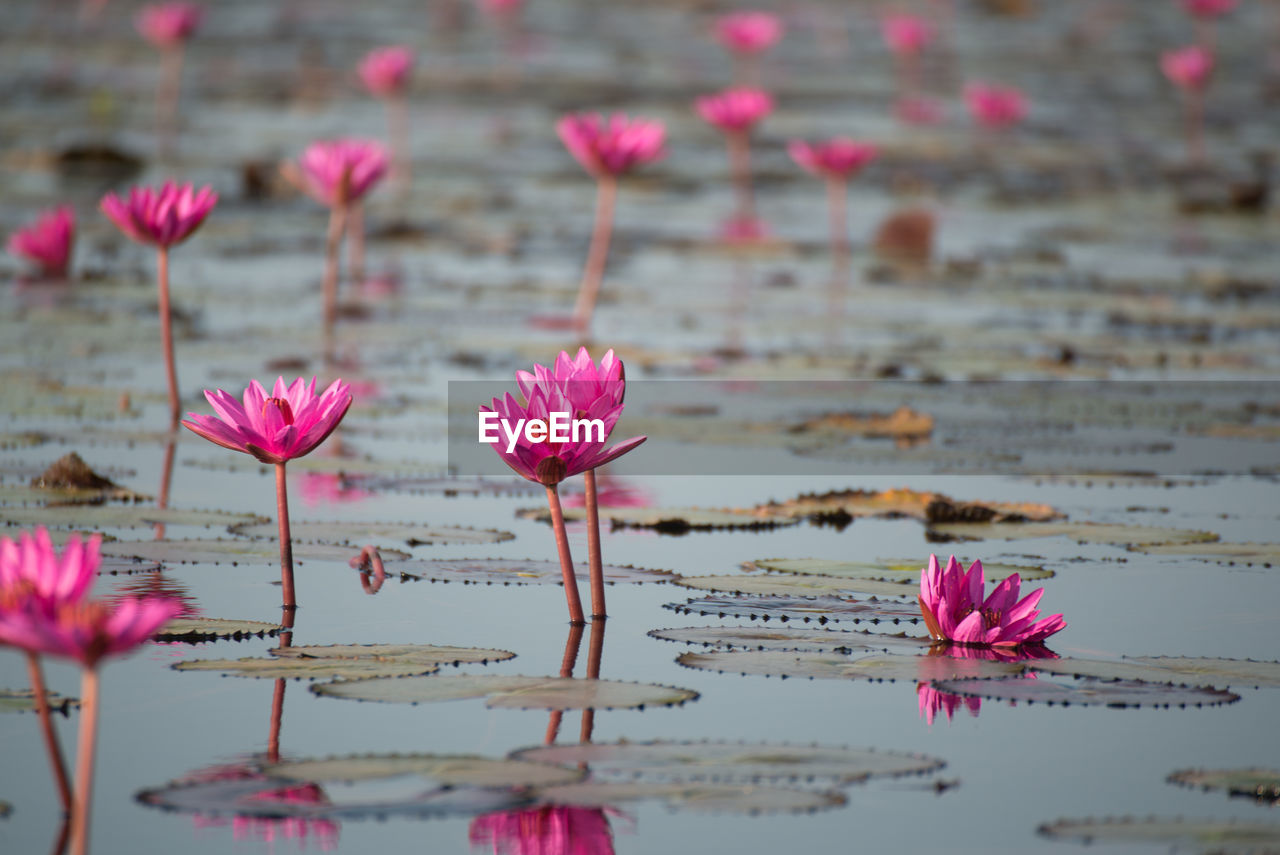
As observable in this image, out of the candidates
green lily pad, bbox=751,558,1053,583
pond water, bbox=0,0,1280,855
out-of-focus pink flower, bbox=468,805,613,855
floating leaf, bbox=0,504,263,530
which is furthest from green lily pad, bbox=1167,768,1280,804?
floating leaf, bbox=0,504,263,530

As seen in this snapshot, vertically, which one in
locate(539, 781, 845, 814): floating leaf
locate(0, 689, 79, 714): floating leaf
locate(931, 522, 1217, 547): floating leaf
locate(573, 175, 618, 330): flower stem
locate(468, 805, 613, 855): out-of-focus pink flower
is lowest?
locate(468, 805, 613, 855): out-of-focus pink flower

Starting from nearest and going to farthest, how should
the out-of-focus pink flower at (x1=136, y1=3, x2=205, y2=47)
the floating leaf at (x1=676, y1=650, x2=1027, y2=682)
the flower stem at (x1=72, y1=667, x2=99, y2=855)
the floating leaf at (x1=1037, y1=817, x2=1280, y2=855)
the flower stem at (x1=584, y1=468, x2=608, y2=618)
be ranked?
the flower stem at (x1=72, y1=667, x2=99, y2=855) → the floating leaf at (x1=1037, y1=817, x2=1280, y2=855) → the floating leaf at (x1=676, y1=650, x2=1027, y2=682) → the flower stem at (x1=584, y1=468, x2=608, y2=618) → the out-of-focus pink flower at (x1=136, y1=3, x2=205, y2=47)

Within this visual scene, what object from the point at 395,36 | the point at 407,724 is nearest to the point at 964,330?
the point at 407,724

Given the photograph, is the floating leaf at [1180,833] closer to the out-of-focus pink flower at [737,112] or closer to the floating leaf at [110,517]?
the floating leaf at [110,517]

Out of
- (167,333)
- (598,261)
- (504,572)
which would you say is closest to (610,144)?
(598,261)

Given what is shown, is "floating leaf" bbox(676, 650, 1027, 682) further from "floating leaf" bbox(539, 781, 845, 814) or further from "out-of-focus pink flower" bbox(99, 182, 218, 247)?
"out-of-focus pink flower" bbox(99, 182, 218, 247)

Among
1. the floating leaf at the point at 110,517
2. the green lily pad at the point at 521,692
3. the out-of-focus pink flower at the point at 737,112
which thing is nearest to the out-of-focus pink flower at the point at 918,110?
the out-of-focus pink flower at the point at 737,112
